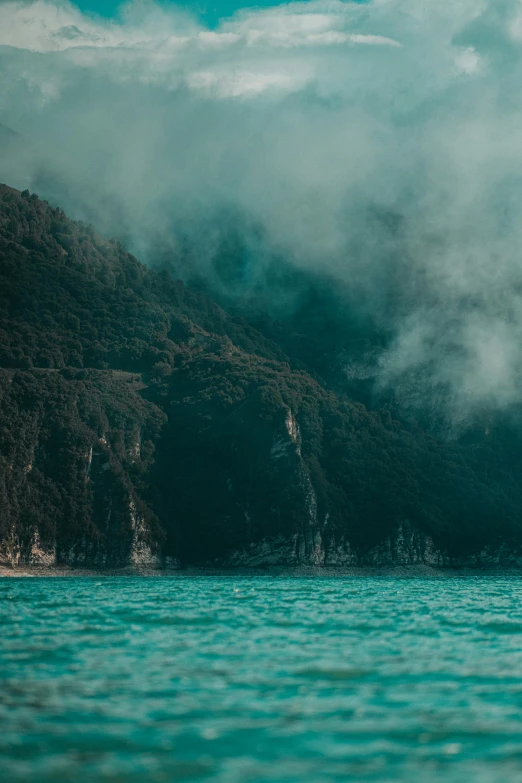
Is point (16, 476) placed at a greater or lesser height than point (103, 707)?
greater

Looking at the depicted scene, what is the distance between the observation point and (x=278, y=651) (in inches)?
1495

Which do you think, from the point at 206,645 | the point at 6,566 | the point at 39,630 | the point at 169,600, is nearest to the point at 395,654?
the point at 206,645

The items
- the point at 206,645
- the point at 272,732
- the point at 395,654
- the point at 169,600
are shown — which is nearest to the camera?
the point at 272,732

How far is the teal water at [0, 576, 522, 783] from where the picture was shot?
68.7 ft

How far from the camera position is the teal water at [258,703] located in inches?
825

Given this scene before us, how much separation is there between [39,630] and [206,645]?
398 inches

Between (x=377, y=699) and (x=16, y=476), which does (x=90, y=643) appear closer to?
(x=377, y=699)

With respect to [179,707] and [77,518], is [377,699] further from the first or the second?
[77,518]

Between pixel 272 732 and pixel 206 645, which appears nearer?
pixel 272 732

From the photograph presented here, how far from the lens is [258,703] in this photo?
2670 centimetres

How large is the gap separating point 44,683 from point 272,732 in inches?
375

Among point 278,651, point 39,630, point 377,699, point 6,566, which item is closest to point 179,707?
point 377,699

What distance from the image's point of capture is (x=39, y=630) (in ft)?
149

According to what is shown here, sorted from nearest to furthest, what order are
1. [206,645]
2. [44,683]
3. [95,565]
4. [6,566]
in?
1. [44,683]
2. [206,645]
3. [6,566]
4. [95,565]
